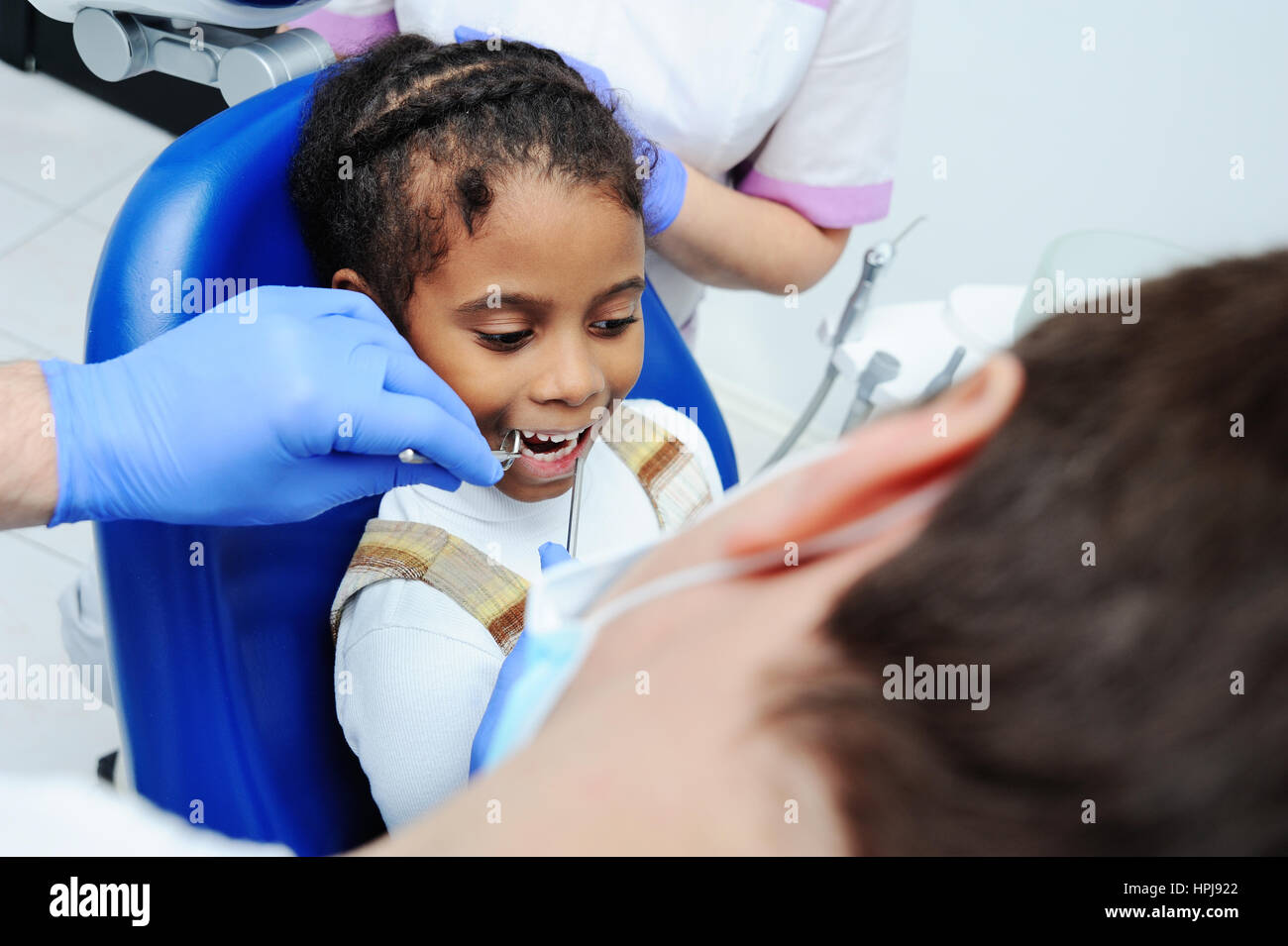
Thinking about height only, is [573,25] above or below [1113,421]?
above

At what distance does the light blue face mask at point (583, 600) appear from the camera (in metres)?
0.39

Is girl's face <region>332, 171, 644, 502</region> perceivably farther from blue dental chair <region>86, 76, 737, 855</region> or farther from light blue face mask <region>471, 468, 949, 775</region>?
light blue face mask <region>471, 468, 949, 775</region>

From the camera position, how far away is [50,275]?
7.20ft

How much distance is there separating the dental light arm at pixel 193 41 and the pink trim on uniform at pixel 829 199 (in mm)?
562

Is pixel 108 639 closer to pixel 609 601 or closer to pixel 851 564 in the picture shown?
pixel 609 601

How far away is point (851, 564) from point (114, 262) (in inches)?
28.5

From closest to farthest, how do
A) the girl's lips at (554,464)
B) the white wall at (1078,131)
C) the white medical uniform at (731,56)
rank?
the girl's lips at (554,464), the white medical uniform at (731,56), the white wall at (1078,131)

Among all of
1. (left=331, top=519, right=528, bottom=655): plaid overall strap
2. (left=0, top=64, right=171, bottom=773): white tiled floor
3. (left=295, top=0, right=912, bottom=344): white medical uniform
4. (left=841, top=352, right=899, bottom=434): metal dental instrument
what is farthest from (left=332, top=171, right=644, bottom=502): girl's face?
(left=0, top=64, right=171, bottom=773): white tiled floor

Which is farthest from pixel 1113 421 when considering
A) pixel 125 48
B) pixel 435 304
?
pixel 125 48

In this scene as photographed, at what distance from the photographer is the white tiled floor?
1593mm

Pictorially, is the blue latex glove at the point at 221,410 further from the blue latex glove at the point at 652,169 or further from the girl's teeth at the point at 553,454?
the blue latex glove at the point at 652,169

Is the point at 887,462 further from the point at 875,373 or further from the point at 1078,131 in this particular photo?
the point at 1078,131

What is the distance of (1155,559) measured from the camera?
30 centimetres

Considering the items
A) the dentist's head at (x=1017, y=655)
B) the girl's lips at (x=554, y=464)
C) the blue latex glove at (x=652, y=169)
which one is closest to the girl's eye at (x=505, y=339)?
the girl's lips at (x=554, y=464)
